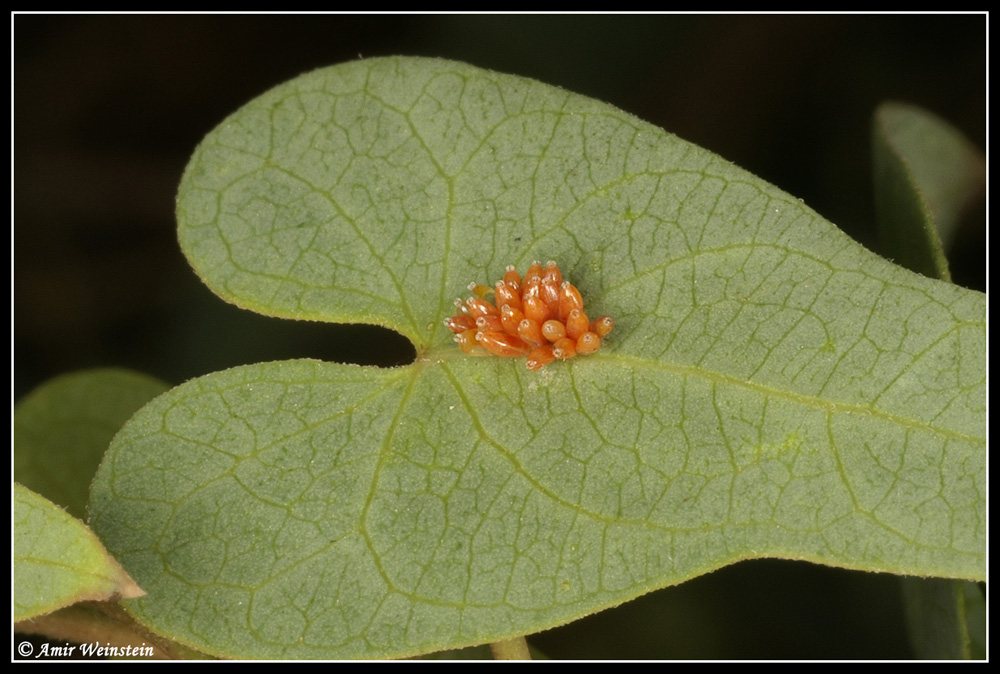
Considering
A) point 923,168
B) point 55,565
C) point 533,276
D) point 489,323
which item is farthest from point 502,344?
point 923,168

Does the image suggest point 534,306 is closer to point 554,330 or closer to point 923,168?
point 554,330

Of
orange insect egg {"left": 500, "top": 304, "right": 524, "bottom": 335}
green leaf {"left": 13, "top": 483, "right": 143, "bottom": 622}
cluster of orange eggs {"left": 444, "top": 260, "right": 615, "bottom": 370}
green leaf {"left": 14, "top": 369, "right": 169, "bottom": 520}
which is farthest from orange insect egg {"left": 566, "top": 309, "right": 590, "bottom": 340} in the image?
green leaf {"left": 14, "top": 369, "right": 169, "bottom": 520}

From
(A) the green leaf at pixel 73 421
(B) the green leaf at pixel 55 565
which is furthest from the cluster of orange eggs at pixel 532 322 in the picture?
(A) the green leaf at pixel 73 421

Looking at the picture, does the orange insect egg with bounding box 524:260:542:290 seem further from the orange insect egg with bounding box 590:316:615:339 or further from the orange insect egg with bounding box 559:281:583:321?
the orange insect egg with bounding box 590:316:615:339

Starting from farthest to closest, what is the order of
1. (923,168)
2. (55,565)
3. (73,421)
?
1. (73,421)
2. (923,168)
3. (55,565)

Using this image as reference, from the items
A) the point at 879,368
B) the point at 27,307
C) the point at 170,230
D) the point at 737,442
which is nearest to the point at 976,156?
the point at 879,368
